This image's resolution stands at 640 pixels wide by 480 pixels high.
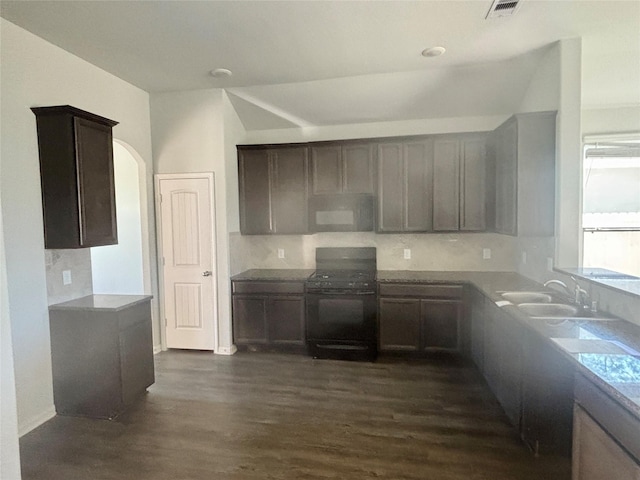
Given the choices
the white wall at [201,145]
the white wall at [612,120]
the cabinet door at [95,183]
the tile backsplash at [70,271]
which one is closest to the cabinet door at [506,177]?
the white wall at [612,120]

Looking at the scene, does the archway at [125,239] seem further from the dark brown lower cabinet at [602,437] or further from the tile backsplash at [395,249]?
the dark brown lower cabinet at [602,437]

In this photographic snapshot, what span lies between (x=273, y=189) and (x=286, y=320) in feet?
5.38

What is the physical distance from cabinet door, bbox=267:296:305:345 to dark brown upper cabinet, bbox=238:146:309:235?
900 mm

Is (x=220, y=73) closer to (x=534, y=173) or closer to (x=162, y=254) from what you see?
(x=162, y=254)

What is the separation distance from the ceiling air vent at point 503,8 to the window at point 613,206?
109 inches

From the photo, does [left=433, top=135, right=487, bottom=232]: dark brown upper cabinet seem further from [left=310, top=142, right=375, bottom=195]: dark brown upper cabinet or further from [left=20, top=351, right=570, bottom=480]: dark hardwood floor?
[left=20, top=351, right=570, bottom=480]: dark hardwood floor

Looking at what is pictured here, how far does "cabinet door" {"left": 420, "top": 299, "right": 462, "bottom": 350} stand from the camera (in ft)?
12.7

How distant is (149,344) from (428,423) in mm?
2531

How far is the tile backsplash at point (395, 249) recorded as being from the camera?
4.40m

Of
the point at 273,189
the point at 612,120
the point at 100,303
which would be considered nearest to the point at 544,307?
the point at 273,189

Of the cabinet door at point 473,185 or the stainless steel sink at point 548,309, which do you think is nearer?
the stainless steel sink at point 548,309

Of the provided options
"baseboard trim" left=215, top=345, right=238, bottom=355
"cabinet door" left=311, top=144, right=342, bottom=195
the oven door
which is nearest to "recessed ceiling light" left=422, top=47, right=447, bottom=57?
"cabinet door" left=311, top=144, right=342, bottom=195

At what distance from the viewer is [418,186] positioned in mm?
4238

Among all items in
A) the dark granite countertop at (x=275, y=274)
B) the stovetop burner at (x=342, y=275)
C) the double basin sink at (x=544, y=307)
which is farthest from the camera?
the dark granite countertop at (x=275, y=274)
